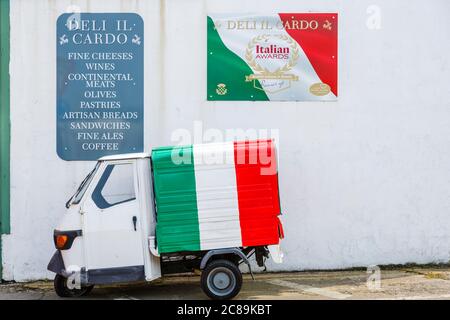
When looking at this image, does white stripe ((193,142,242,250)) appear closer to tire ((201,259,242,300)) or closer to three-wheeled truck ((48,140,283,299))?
three-wheeled truck ((48,140,283,299))

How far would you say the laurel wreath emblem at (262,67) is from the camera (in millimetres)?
10023

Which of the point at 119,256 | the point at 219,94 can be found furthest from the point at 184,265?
the point at 219,94

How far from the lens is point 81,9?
9.98 meters

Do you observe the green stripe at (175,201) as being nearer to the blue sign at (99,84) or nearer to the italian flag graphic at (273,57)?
the blue sign at (99,84)

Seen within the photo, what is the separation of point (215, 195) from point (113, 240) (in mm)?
1358

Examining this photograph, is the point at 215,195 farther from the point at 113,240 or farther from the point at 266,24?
the point at 266,24

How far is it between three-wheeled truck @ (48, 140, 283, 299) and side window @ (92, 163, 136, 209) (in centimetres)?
1

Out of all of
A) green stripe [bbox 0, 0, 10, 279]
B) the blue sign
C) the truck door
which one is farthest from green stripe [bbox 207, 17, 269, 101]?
green stripe [bbox 0, 0, 10, 279]

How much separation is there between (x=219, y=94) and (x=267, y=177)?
2.26 metres

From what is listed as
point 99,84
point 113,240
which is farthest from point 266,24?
point 113,240

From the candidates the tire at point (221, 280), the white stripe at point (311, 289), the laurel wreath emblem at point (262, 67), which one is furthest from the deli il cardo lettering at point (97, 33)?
the white stripe at point (311, 289)

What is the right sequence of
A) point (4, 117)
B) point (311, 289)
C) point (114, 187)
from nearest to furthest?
point (114, 187) → point (311, 289) → point (4, 117)

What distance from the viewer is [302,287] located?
9.14 m

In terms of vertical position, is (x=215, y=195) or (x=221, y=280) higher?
(x=215, y=195)
